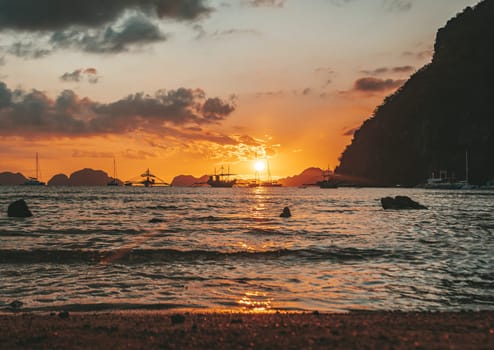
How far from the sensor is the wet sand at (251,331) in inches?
305

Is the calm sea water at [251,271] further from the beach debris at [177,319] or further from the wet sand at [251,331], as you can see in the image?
the beach debris at [177,319]

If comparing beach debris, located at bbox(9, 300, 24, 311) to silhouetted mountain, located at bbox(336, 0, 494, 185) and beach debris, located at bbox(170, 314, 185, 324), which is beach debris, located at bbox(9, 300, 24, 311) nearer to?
beach debris, located at bbox(170, 314, 185, 324)

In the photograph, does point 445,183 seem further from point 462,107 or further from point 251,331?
point 251,331

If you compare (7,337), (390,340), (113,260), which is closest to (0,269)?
(113,260)

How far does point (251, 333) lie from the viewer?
27.9 feet

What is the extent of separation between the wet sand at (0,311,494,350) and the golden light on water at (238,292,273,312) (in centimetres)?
97

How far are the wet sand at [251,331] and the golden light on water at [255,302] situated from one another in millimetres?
970

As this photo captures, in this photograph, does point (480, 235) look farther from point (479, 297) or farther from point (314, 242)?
point (479, 297)

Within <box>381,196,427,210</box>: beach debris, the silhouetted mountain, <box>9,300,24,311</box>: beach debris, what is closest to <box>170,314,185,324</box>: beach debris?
<box>9,300,24,311</box>: beach debris

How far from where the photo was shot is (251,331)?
8.65m

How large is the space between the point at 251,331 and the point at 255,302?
3.71m

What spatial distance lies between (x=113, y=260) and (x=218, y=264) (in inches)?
196

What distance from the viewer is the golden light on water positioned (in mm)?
11656

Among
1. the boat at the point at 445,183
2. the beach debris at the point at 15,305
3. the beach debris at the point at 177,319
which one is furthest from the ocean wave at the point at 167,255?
the boat at the point at 445,183
